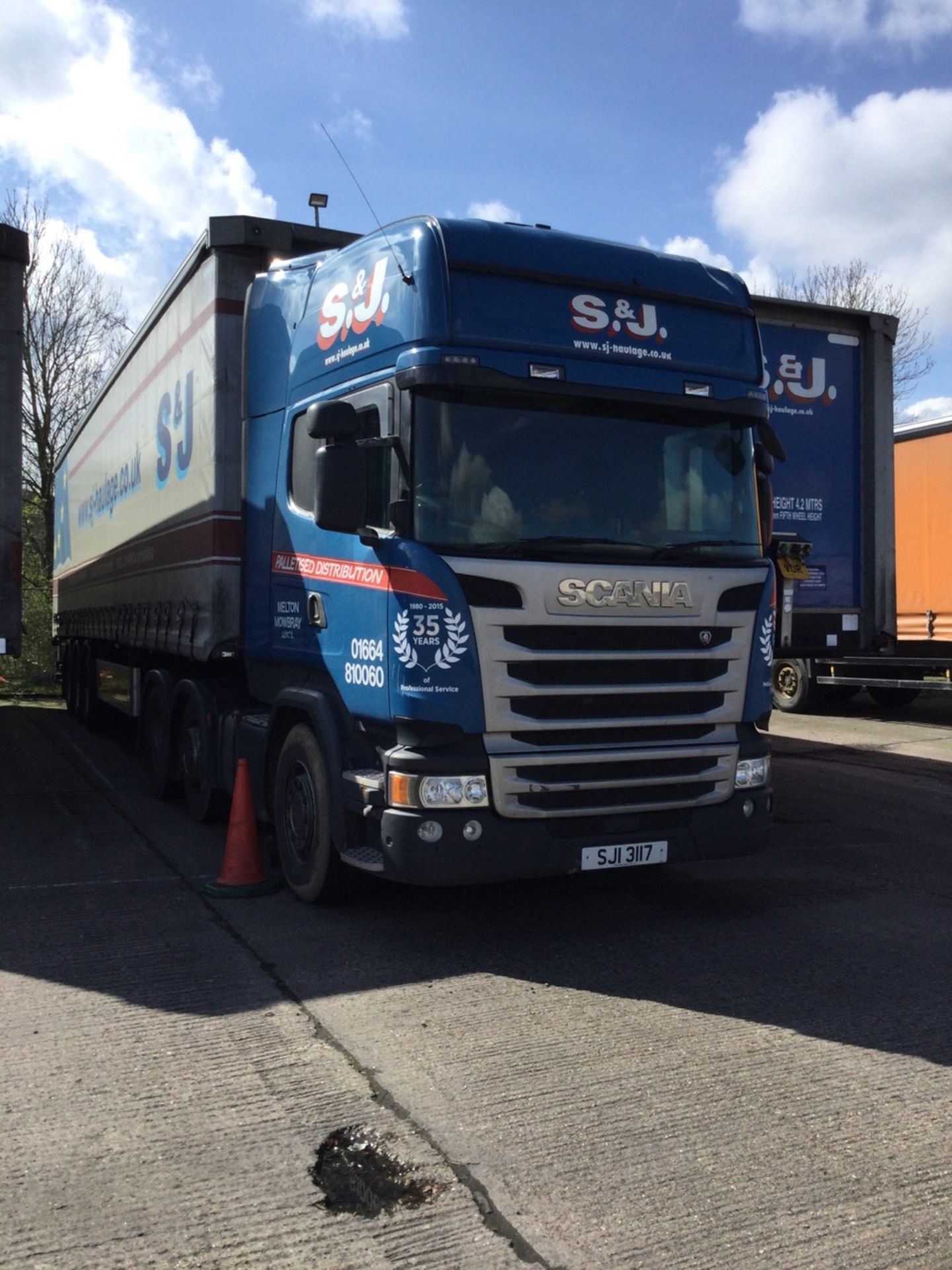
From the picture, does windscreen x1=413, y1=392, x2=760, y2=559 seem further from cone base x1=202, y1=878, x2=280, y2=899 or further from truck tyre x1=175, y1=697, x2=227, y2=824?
truck tyre x1=175, y1=697, x2=227, y2=824

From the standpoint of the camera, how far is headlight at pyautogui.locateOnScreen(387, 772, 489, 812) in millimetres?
5340

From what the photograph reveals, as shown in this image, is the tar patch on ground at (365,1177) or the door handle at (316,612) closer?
the tar patch on ground at (365,1177)

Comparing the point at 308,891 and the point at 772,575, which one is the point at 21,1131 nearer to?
the point at 308,891

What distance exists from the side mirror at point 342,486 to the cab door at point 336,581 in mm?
125

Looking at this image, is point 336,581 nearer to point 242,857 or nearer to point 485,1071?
point 242,857

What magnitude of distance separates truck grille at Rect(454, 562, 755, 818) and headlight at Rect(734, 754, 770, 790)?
58 millimetres

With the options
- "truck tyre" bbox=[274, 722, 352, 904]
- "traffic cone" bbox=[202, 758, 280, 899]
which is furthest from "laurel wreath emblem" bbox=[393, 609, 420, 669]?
"traffic cone" bbox=[202, 758, 280, 899]

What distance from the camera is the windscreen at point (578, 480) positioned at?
545 cm

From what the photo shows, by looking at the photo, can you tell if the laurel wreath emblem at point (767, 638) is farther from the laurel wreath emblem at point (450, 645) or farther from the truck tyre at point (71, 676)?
the truck tyre at point (71, 676)

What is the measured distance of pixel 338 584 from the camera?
6059mm

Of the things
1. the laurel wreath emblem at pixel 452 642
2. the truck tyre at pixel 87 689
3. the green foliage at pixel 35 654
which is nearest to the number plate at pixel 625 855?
the laurel wreath emblem at pixel 452 642

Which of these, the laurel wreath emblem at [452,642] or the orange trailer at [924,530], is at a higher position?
the orange trailer at [924,530]

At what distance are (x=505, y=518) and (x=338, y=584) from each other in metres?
1.06

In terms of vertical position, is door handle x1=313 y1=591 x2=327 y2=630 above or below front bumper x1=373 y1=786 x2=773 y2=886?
above
